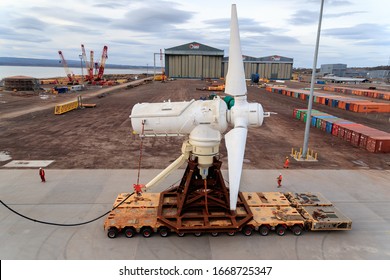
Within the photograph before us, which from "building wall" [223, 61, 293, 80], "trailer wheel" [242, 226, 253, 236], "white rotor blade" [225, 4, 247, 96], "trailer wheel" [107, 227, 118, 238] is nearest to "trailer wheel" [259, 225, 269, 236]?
"trailer wheel" [242, 226, 253, 236]

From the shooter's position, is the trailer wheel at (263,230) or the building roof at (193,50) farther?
Answer: the building roof at (193,50)

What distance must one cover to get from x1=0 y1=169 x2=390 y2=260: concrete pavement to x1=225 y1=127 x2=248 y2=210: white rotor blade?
396cm

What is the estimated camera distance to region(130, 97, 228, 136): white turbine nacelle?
14195mm

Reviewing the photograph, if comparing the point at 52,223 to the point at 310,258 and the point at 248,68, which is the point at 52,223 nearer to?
the point at 310,258

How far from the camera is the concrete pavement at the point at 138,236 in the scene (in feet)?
42.7

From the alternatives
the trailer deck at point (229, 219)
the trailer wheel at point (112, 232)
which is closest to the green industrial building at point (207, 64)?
the trailer deck at point (229, 219)

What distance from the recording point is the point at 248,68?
630 ft

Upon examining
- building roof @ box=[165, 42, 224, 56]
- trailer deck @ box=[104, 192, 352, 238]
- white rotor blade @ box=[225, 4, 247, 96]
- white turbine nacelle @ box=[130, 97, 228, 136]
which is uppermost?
building roof @ box=[165, 42, 224, 56]

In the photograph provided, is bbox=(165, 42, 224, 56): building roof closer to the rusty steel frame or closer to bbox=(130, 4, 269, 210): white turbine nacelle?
bbox=(130, 4, 269, 210): white turbine nacelle

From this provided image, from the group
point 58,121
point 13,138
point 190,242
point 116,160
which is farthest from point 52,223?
point 58,121

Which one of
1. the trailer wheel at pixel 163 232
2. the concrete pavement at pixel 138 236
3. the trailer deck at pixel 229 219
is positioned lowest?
the concrete pavement at pixel 138 236

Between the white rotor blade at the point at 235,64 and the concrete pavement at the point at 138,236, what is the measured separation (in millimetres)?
7649

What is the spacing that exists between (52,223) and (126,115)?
35.9 m

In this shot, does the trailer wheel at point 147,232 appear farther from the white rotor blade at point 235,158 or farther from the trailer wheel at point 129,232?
the white rotor blade at point 235,158
